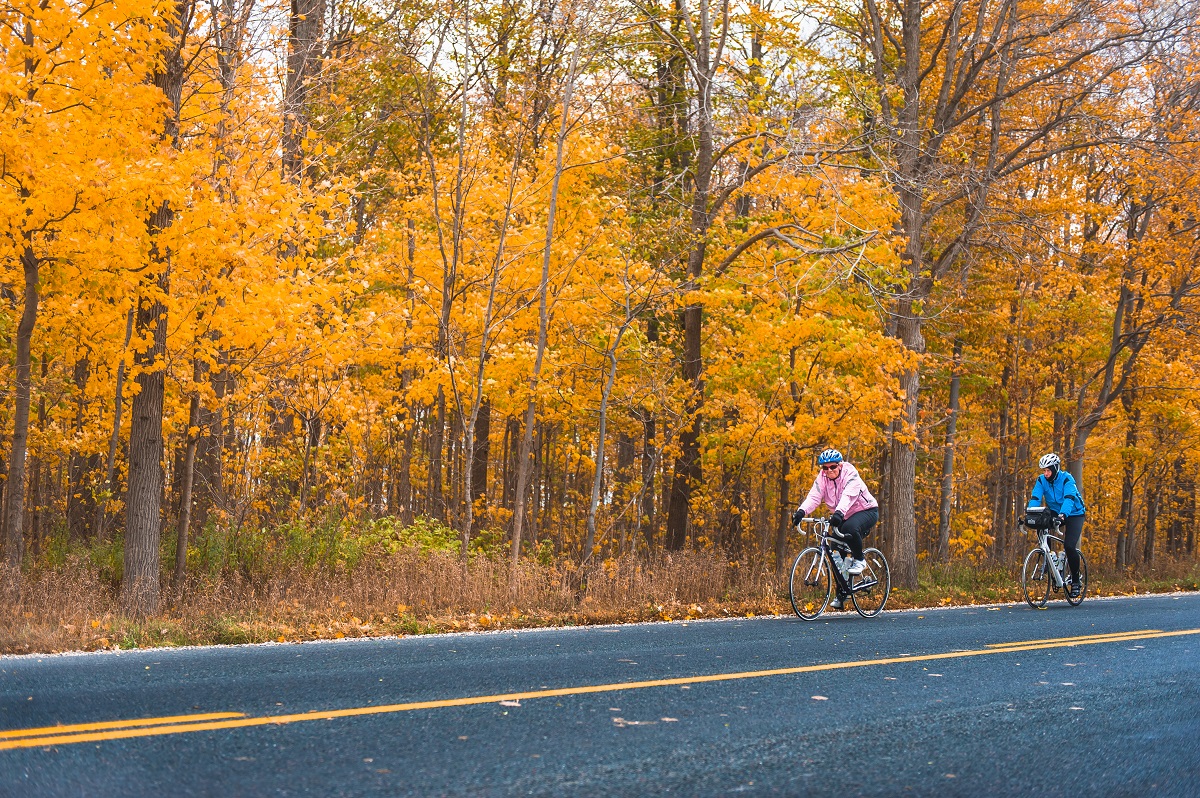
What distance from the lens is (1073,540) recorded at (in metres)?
14.6

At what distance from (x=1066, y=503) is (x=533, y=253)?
901 cm

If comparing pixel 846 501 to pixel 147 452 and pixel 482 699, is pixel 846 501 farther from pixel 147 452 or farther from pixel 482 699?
pixel 147 452

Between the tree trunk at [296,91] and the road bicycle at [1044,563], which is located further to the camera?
the road bicycle at [1044,563]

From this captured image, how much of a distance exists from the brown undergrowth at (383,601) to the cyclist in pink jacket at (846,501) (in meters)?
1.46

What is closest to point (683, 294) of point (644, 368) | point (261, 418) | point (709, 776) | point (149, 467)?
point (644, 368)

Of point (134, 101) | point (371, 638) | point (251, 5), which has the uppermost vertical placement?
point (251, 5)

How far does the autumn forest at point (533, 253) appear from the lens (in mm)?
12070

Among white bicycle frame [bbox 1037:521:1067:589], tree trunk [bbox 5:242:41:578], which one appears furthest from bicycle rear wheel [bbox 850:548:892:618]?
tree trunk [bbox 5:242:41:578]

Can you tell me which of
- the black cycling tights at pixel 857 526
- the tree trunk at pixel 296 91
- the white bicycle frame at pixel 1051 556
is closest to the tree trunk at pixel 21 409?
the tree trunk at pixel 296 91

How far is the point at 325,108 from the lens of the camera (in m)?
16.8

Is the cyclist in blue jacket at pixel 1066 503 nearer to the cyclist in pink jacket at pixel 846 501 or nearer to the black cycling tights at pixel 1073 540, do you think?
the black cycling tights at pixel 1073 540

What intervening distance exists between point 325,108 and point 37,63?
5807 millimetres

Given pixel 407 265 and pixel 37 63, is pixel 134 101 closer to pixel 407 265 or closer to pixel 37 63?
pixel 37 63

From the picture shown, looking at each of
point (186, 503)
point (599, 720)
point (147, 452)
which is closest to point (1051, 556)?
point (599, 720)
